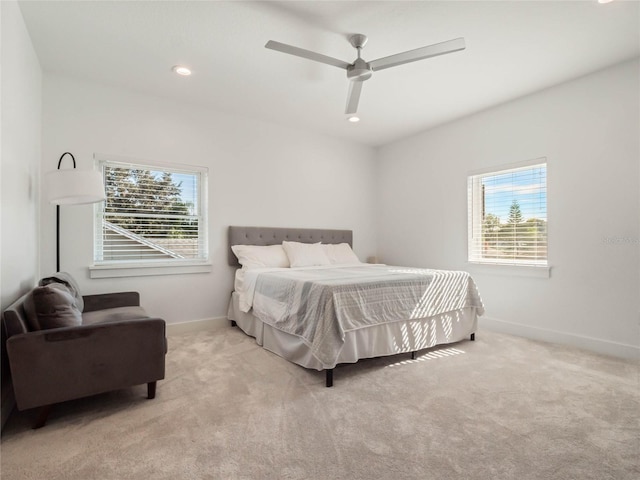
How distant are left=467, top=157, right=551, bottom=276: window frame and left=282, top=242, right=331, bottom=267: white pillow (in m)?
1.87

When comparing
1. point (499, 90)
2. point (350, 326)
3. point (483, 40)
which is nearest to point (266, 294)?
point (350, 326)

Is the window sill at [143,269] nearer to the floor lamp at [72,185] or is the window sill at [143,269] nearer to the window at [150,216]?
the window at [150,216]

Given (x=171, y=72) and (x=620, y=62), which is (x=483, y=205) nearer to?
(x=620, y=62)

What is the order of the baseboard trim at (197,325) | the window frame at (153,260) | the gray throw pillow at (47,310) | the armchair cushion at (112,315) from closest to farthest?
the gray throw pillow at (47,310)
the armchair cushion at (112,315)
the window frame at (153,260)
the baseboard trim at (197,325)

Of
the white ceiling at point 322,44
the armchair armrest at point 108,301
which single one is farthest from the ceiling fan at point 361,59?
the armchair armrest at point 108,301

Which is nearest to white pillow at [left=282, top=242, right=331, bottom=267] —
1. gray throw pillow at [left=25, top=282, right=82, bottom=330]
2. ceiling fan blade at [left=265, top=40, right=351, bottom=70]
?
ceiling fan blade at [left=265, top=40, right=351, bottom=70]

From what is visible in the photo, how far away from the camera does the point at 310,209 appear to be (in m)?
4.96

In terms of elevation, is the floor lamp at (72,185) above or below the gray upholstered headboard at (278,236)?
above

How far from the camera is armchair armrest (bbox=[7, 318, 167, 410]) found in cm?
184

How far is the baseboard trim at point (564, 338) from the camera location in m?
3.03

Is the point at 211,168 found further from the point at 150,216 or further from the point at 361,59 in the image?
the point at 361,59

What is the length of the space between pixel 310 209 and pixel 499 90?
2.70 metres

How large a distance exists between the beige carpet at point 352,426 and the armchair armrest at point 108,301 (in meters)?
0.78

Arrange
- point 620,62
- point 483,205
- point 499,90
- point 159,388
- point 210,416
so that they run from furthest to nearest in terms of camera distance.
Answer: point 483,205 < point 499,90 < point 620,62 < point 159,388 < point 210,416
